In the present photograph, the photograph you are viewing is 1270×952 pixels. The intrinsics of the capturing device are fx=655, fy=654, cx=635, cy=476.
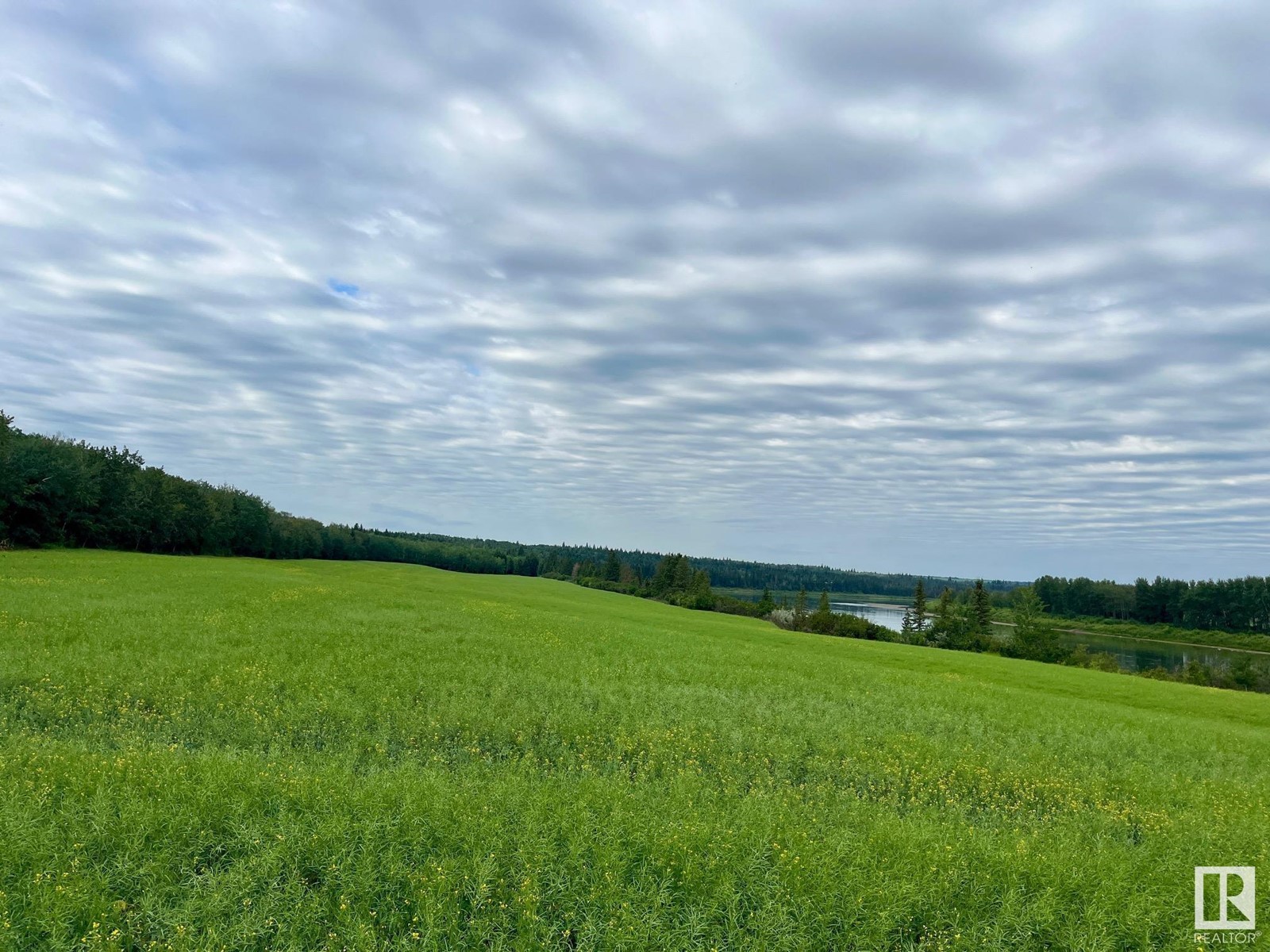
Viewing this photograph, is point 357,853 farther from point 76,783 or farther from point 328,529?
point 328,529

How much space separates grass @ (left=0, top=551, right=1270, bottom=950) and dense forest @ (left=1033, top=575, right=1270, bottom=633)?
417ft

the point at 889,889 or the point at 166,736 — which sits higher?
the point at 889,889

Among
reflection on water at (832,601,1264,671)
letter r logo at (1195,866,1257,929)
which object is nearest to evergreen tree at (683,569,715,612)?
reflection on water at (832,601,1264,671)

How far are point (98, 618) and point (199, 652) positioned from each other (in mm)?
7799

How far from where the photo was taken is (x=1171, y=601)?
5965 inches

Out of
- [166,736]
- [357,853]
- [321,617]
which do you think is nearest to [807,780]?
[357,853]

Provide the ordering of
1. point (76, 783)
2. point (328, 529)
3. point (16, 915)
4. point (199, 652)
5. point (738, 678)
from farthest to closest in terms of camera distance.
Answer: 1. point (328, 529)
2. point (738, 678)
3. point (199, 652)
4. point (76, 783)
5. point (16, 915)

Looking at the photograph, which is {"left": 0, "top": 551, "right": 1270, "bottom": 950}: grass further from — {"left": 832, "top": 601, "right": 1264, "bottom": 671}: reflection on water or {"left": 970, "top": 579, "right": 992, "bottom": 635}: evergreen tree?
{"left": 832, "top": 601, "right": 1264, "bottom": 671}: reflection on water

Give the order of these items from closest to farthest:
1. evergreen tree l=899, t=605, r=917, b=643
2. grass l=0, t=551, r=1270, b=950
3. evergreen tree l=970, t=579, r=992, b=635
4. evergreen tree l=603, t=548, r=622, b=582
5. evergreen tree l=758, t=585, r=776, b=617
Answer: grass l=0, t=551, r=1270, b=950 < evergreen tree l=899, t=605, r=917, b=643 < evergreen tree l=970, t=579, r=992, b=635 < evergreen tree l=758, t=585, r=776, b=617 < evergreen tree l=603, t=548, r=622, b=582

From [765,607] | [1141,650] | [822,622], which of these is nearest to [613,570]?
[765,607]

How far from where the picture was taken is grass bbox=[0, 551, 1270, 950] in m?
7.39

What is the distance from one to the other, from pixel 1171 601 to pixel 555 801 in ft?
626

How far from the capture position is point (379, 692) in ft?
53.8

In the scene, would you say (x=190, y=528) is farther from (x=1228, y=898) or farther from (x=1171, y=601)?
(x=1171, y=601)
